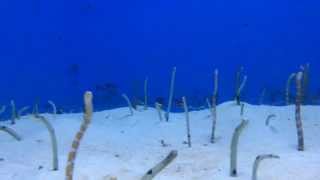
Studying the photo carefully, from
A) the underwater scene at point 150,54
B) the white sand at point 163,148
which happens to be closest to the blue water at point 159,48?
the underwater scene at point 150,54

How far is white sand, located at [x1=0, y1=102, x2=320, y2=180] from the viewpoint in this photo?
2969mm

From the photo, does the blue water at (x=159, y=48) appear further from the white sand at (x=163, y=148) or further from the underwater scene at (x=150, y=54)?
the white sand at (x=163, y=148)

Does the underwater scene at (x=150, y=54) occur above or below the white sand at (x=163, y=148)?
above

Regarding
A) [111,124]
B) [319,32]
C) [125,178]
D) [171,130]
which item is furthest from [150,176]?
[319,32]

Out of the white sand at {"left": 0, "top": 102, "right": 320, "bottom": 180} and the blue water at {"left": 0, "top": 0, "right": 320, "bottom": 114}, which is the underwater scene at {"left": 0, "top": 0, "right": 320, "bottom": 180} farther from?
the white sand at {"left": 0, "top": 102, "right": 320, "bottom": 180}

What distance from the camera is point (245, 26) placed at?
499 centimetres

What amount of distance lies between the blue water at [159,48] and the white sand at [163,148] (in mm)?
305

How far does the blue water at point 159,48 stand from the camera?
16.1 feet

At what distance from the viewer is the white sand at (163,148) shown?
2.97 m

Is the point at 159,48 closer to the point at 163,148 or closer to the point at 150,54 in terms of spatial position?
the point at 150,54

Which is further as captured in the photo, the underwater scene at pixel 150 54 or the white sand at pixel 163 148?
the underwater scene at pixel 150 54

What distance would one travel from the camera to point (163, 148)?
3.69 meters

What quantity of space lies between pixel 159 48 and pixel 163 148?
5.03 feet

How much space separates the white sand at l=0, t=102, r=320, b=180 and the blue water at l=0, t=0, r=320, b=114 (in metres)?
0.30
